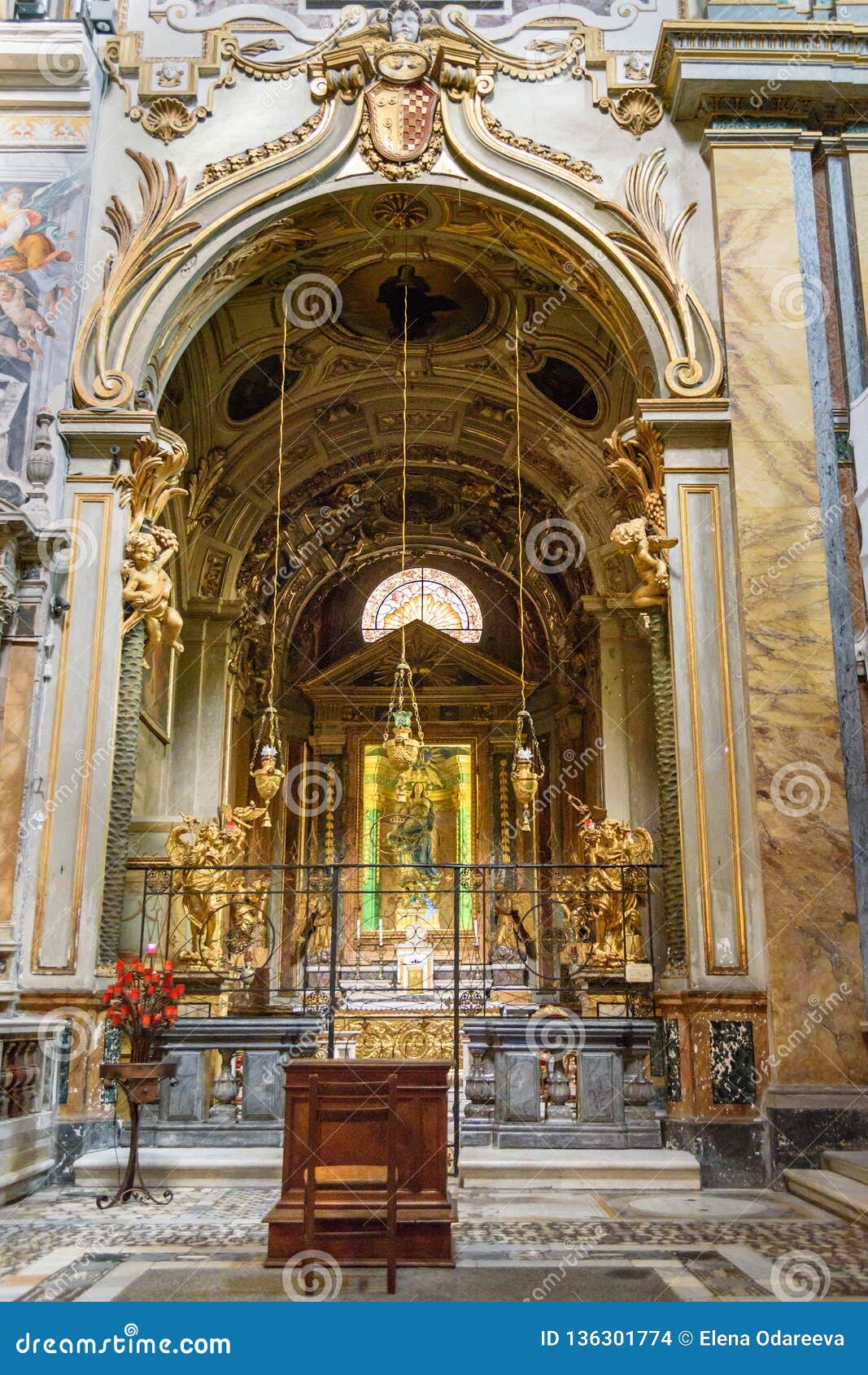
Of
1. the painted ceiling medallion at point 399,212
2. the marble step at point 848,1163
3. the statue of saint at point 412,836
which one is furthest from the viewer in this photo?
the statue of saint at point 412,836

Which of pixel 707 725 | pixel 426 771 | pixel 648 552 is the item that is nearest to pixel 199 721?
pixel 426 771

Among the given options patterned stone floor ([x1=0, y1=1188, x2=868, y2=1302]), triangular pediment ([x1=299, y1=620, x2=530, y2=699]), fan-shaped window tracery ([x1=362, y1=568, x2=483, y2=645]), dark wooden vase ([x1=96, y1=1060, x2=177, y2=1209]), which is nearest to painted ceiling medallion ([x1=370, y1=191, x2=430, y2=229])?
dark wooden vase ([x1=96, y1=1060, x2=177, y2=1209])

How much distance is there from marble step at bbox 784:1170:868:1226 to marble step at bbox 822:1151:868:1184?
0.13 ft

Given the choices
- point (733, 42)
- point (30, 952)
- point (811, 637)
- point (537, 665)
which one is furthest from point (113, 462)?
point (537, 665)

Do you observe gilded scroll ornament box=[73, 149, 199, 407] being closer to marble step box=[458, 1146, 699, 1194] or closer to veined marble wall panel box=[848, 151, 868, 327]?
veined marble wall panel box=[848, 151, 868, 327]

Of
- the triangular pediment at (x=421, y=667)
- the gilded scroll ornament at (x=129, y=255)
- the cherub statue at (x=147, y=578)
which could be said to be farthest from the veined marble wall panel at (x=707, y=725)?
the triangular pediment at (x=421, y=667)

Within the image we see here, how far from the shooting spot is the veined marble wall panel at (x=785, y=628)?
27.9 ft

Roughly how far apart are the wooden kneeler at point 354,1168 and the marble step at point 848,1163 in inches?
134

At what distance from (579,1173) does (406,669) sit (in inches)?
229

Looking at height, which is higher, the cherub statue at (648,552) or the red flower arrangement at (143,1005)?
the cherub statue at (648,552)

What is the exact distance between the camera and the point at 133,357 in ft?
33.8

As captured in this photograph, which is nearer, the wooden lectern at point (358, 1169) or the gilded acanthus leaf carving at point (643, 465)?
the wooden lectern at point (358, 1169)

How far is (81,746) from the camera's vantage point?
930 cm

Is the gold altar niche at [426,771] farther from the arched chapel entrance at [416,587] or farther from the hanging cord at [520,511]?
the hanging cord at [520,511]
